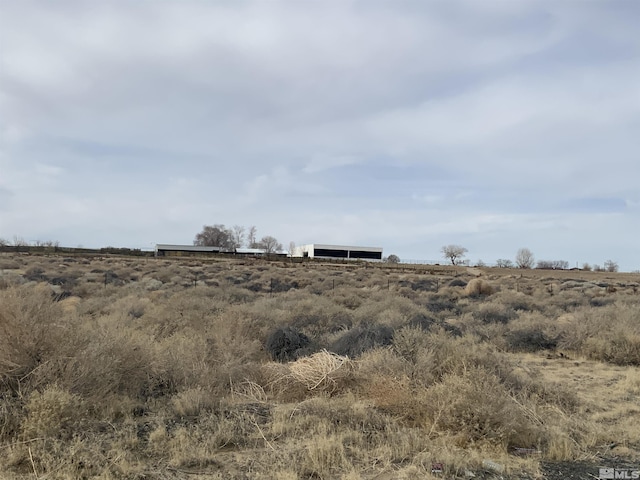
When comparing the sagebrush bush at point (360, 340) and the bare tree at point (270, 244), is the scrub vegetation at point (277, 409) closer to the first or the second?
the sagebrush bush at point (360, 340)

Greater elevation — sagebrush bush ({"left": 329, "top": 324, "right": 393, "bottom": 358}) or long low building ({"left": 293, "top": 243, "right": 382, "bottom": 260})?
long low building ({"left": 293, "top": 243, "right": 382, "bottom": 260})

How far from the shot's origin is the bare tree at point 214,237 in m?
132

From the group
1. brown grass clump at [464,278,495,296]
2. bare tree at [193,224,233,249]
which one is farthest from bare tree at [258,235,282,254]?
brown grass clump at [464,278,495,296]

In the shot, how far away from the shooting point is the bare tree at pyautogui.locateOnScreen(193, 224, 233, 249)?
13250 cm

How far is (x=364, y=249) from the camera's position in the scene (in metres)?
128

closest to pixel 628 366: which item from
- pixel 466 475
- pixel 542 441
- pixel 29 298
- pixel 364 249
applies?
pixel 542 441

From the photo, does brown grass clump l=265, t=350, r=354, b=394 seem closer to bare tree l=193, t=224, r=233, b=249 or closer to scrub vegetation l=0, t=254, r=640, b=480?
scrub vegetation l=0, t=254, r=640, b=480

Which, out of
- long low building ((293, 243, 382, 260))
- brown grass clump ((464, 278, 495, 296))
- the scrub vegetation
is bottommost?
the scrub vegetation

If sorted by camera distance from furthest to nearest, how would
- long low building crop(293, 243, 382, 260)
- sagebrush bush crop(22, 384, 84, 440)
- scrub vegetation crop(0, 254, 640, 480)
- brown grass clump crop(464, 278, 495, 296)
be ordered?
1. long low building crop(293, 243, 382, 260)
2. brown grass clump crop(464, 278, 495, 296)
3. sagebrush bush crop(22, 384, 84, 440)
4. scrub vegetation crop(0, 254, 640, 480)

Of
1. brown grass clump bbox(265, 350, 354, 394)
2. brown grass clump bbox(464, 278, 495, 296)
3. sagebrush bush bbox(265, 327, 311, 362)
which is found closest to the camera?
brown grass clump bbox(265, 350, 354, 394)

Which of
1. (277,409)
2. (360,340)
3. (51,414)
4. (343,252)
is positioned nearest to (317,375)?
(277,409)

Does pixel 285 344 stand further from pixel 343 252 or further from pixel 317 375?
pixel 343 252

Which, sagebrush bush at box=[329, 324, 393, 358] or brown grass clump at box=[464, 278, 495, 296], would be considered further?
brown grass clump at box=[464, 278, 495, 296]

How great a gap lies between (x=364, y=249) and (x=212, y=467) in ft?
408
